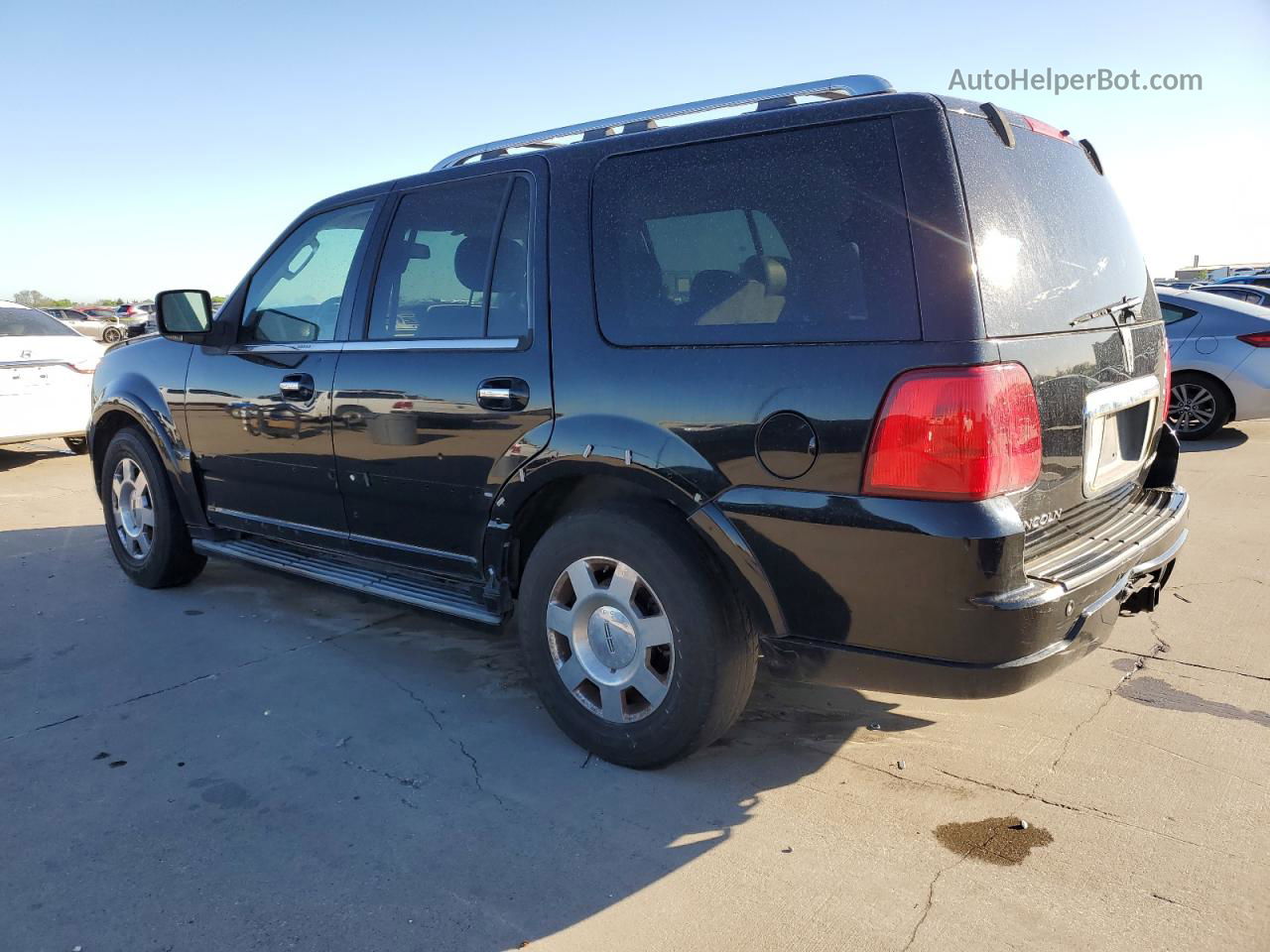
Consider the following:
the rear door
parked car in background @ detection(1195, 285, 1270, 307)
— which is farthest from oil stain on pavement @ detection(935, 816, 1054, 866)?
parked car in background @ detection(1195, 285, 1270, 307)

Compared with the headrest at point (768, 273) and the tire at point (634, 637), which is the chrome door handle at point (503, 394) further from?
the headrest at point (768, 273)

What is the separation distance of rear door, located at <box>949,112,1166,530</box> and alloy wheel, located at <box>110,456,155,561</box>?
441 cm

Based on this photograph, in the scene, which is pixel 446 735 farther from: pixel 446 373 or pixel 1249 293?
pixel 1249 293

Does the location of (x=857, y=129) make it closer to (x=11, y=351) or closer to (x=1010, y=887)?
(x=1010, y=887)

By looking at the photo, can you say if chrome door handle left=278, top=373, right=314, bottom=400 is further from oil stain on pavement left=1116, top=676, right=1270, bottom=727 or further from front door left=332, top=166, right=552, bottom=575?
oil stain on pavement left=1116, top=676, right=1270, bottom=727

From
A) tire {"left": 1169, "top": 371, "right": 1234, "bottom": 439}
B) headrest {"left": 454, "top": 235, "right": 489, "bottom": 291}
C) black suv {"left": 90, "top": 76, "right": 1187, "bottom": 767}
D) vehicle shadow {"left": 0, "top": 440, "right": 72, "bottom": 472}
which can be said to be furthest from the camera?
vehicle shadow {"left": 0, "top": 440, "right": 72, "bottom": 472}

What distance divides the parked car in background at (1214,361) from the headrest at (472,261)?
25.4ft

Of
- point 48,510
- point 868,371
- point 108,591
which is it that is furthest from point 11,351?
point 868,371

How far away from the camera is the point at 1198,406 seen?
30.6 feet

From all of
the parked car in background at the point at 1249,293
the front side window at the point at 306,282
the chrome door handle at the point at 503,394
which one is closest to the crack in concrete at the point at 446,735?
the chrome door handle at the point at 503,394

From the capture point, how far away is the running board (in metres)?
3.64

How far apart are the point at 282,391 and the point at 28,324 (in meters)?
6.78

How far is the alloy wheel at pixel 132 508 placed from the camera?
17.1 feet

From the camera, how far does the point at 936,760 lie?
3234mm
